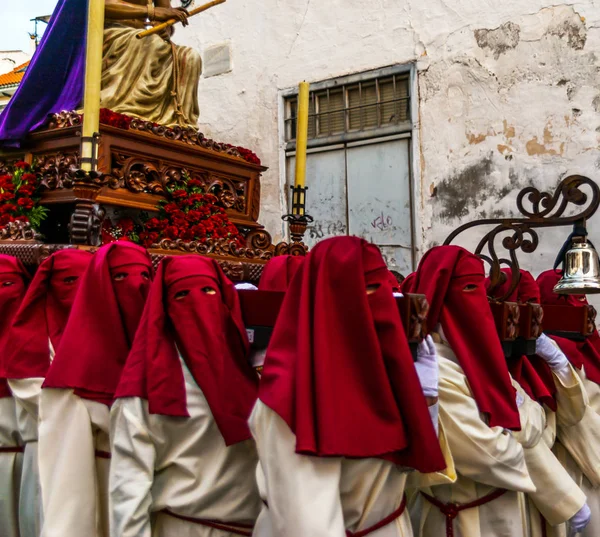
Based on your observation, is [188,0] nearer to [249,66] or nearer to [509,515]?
[249,66]

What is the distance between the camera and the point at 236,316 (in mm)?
2590

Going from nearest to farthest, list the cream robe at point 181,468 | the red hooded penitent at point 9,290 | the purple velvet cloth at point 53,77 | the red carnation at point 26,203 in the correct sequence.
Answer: the cream robe at point 181,468 < the red hooded penitent at point 9,290 < the red carnation at point 26,203 < the purple velvet cloth at point 53,77

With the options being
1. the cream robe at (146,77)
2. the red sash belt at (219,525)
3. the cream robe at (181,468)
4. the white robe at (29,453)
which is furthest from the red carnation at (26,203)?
the red sash belt at (219,525)

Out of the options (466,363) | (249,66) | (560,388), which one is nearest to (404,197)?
(249,66)

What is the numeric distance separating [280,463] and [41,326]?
61.5 inches

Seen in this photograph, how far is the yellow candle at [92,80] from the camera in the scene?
294 centimetres

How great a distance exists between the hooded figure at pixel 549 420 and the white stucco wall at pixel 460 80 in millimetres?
2912

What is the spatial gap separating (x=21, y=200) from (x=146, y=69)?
4.15ft

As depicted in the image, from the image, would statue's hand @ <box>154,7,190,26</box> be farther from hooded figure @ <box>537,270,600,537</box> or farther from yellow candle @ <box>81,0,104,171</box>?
hooded figure @ <box>537,270,600,537</box>

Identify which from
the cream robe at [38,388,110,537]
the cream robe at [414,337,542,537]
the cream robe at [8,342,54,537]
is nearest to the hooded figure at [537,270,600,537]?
the cream robe at [414,337,542,537]

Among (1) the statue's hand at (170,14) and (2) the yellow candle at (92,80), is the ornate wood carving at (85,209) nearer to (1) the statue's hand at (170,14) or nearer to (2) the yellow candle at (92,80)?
(2) the yellow candle at (92,80)

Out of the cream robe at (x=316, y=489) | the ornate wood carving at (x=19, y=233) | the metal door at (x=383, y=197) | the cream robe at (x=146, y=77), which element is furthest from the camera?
the metal door at (x=383, y=197)

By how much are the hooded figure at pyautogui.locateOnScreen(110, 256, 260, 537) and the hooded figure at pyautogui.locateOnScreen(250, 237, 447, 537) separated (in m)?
0.35

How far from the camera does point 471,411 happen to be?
97.0 inches
